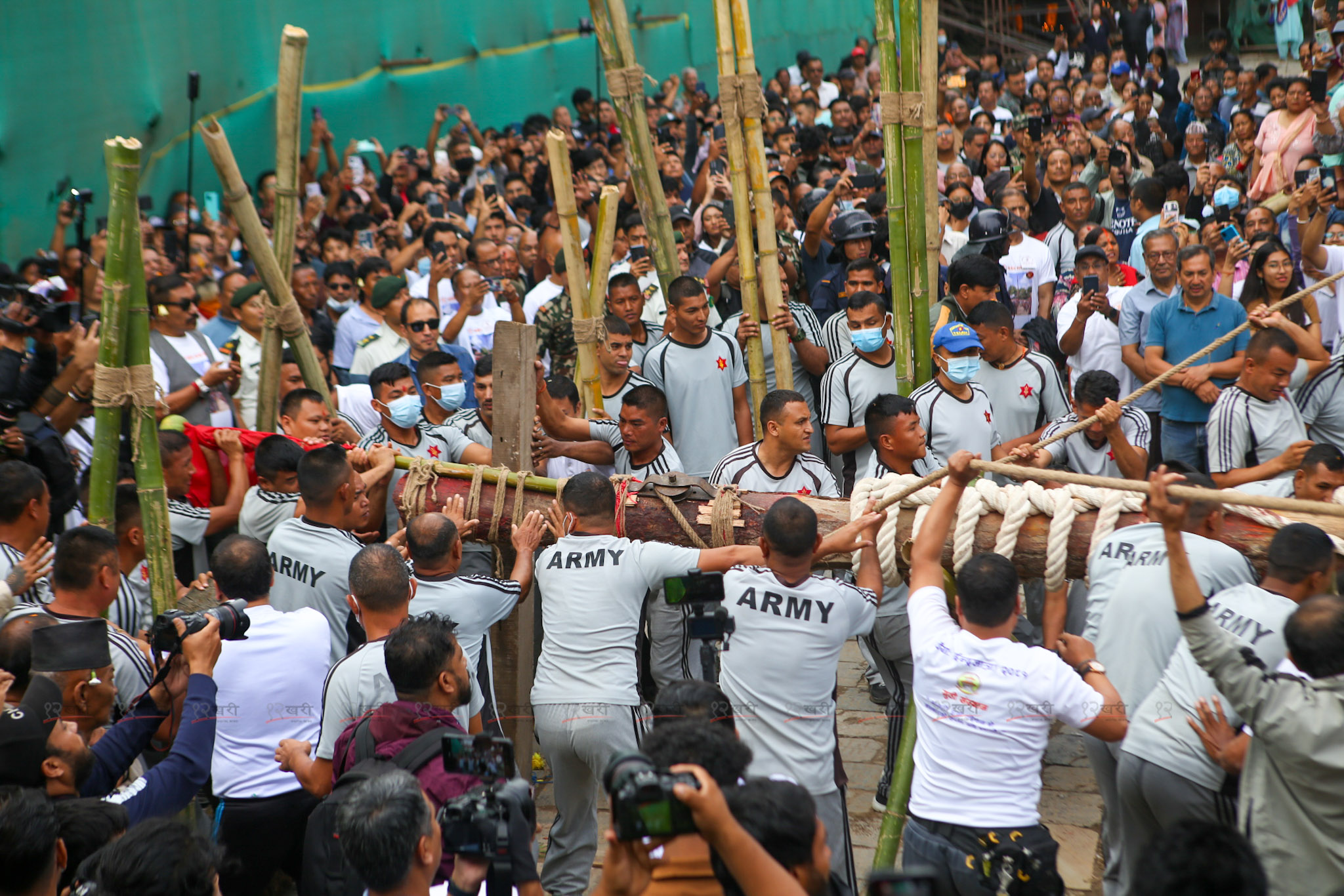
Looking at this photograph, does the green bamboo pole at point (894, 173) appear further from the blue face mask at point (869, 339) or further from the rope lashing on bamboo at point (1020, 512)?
the rope lashing on bamboo at point (1020, 512)

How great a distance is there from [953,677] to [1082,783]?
7.87ft

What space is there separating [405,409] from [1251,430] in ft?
14.2

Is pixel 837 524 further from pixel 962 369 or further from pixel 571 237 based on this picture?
pixel 571 237

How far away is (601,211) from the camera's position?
6.12m

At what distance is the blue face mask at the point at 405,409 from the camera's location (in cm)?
589

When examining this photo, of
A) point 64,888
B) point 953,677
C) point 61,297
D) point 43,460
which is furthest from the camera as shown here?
point 61,297

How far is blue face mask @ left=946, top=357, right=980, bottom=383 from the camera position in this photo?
5680 millimetres

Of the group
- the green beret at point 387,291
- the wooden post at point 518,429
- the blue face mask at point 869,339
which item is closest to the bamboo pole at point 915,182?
the blue face mask at point 869,339

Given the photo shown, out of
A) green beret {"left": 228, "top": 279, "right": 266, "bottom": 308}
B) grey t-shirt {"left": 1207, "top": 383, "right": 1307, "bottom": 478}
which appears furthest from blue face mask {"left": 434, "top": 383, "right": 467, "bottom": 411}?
grey t-shirt {"left": 1207, "top": 383, "right": 1307, "bottom": 478}

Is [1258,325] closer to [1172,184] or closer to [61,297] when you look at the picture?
[1172,184]

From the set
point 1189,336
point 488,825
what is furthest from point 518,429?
point 1189,336

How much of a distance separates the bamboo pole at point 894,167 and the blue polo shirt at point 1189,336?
2.25 m

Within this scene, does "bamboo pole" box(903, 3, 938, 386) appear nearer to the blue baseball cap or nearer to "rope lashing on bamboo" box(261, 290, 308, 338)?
the blue baseball cap

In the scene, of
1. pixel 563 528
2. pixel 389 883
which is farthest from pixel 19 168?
pixel 389 883
